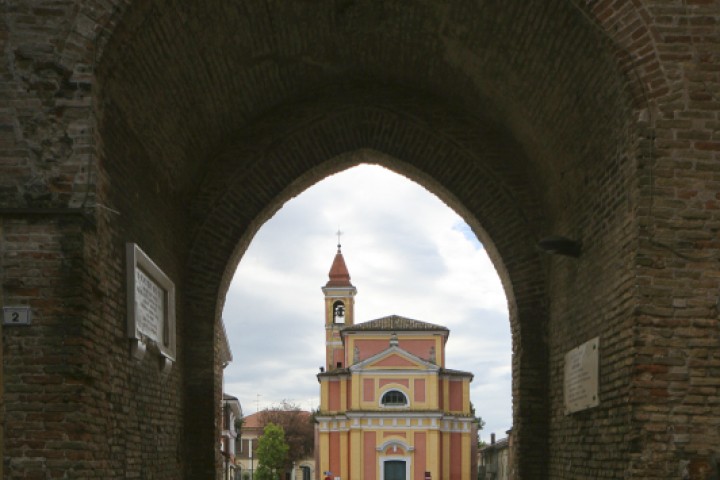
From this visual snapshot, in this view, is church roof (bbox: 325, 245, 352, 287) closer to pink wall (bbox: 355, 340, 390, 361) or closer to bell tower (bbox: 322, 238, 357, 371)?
bell tower (bbox: 322, 238, 357, 371)

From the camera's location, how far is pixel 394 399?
1954 inches

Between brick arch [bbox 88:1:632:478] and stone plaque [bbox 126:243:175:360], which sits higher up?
brick arch [bbox 88:1:632:478]

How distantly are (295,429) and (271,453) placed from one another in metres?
10.8

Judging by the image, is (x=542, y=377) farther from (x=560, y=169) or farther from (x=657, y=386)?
(x=657, y=386)

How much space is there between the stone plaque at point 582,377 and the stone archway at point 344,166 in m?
0.16

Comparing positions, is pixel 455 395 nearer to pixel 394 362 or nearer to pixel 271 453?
pixel 394 362

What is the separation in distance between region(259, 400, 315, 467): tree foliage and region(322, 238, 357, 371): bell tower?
11467 millimetres

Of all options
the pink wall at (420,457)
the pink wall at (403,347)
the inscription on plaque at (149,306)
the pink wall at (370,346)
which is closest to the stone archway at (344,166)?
the inscription on plaque at (149,306)

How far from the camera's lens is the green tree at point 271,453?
63906 mm

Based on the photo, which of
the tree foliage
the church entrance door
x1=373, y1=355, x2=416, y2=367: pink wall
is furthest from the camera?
the tree foliage

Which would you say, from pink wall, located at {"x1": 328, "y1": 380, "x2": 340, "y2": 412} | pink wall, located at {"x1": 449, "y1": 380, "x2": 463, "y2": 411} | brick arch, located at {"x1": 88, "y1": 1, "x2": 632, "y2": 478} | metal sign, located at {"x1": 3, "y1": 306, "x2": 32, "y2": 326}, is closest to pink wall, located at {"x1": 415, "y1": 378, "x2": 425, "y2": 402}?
pink wall, located at {"x1": 449, "y1": 380, "x2": 463, "y2": 411}

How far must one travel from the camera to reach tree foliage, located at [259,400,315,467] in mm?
72438

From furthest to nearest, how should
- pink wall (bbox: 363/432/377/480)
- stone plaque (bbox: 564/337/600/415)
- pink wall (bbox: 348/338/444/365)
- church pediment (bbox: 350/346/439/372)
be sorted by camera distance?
1. pink wall (bbox: 348/338/444/365)
2. church pediment (bbox: 350/346/439/372)
3. pink wall (bbox: 363/432/377/480)
4. stone plaque (bbox: 564/337/600/415)

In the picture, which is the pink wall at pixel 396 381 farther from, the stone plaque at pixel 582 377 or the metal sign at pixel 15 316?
the metal sign at pixel 15 316
